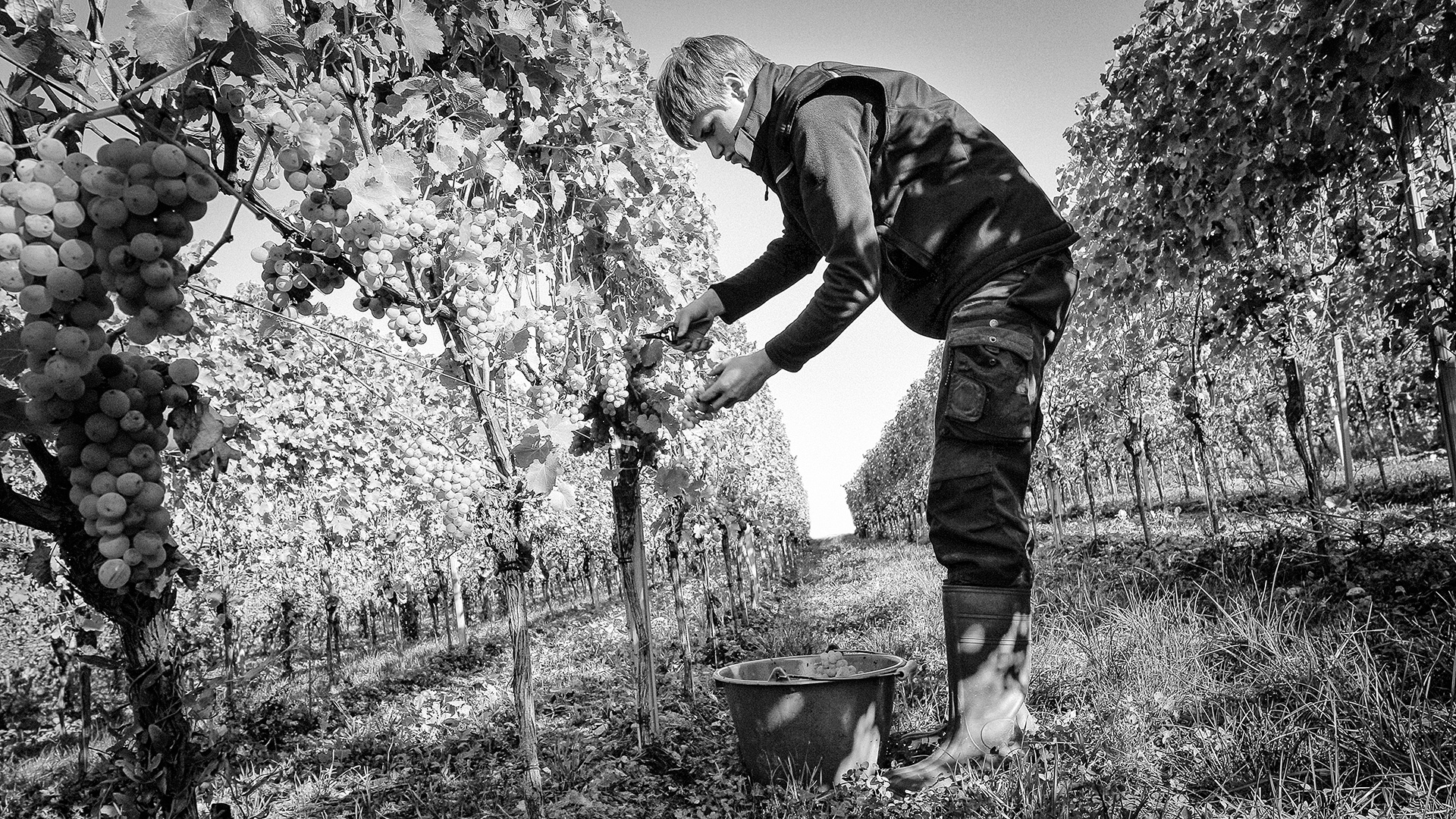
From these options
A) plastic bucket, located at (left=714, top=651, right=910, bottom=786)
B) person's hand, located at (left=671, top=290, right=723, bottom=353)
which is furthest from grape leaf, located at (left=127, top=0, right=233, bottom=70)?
plastic bucket, located at (left=714, top=651, right=910, bottom=786)

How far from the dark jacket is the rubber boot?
0.77 metres

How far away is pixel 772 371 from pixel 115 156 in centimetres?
144

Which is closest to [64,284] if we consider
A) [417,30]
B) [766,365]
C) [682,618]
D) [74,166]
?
[74,166]

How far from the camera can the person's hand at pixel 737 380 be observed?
6.64 ft

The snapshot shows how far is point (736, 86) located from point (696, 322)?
689 mm

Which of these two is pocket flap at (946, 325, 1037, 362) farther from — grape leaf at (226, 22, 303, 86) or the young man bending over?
grape leaf at (226, 22, 303, 86)

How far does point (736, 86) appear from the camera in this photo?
2113mm

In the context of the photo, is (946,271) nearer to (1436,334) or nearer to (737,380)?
(737,380)

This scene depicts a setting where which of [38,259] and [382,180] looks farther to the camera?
[382,180]

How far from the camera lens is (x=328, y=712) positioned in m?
8.40

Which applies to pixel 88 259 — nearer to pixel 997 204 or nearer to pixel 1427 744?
pixel 997 204

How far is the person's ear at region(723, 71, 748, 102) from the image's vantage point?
210 cm

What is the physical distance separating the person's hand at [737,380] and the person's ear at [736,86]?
73 centimetres

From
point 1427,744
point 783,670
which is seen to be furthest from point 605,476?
point 1427,744
